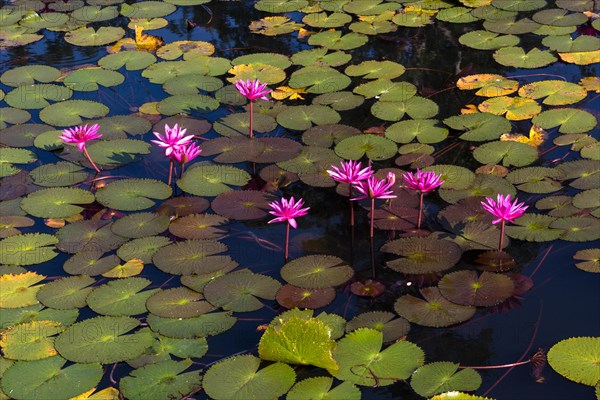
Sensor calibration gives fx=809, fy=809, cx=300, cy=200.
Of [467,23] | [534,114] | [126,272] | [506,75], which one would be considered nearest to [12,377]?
[126,272]

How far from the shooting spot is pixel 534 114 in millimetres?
5496

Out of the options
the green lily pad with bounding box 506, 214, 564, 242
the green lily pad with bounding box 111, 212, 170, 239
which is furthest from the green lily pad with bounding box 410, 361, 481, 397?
the green lily pad with bounding box 111, 212, 170, 239

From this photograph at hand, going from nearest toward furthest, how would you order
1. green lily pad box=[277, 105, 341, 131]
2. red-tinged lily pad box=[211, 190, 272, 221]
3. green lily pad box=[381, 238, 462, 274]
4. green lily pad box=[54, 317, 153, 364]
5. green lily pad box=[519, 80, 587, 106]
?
green lily pad box=[54, 317, 153, 364], green lily pad box=[381, 238, 462, 274], red-tinged lily pad box=[211, 190, 272, 221], green lily pad box=[277, 105, 341, 131], green lily pad box=[519, 80, 587, 106]

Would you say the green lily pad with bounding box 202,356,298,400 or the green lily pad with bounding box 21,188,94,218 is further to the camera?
the green lily pad with bounding box 21,188,94,218

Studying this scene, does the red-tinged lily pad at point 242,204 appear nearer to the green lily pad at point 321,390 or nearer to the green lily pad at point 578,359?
the green lily pad at point 321,390

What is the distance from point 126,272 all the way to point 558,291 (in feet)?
7.16

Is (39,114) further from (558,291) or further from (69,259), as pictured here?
(558,291)

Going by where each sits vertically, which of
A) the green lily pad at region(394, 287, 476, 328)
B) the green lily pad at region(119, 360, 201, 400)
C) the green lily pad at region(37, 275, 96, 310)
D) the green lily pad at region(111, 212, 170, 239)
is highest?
the green lily pad at region(111, 212, 170, 239)

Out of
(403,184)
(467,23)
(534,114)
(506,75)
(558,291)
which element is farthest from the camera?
(467,23)

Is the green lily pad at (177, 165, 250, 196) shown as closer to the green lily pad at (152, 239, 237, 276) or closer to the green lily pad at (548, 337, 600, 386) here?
the green lily pad at (152, 239, 237, 276)

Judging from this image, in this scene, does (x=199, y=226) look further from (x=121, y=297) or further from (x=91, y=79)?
(x=91, y=79)

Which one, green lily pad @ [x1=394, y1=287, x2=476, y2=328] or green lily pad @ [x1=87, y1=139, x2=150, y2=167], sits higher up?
green lily pad @ [x1=87, y1=139, x2=150, y2=167]

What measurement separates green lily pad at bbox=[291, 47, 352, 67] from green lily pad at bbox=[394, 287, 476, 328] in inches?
113

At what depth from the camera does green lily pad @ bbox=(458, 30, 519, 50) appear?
655 centimetres
